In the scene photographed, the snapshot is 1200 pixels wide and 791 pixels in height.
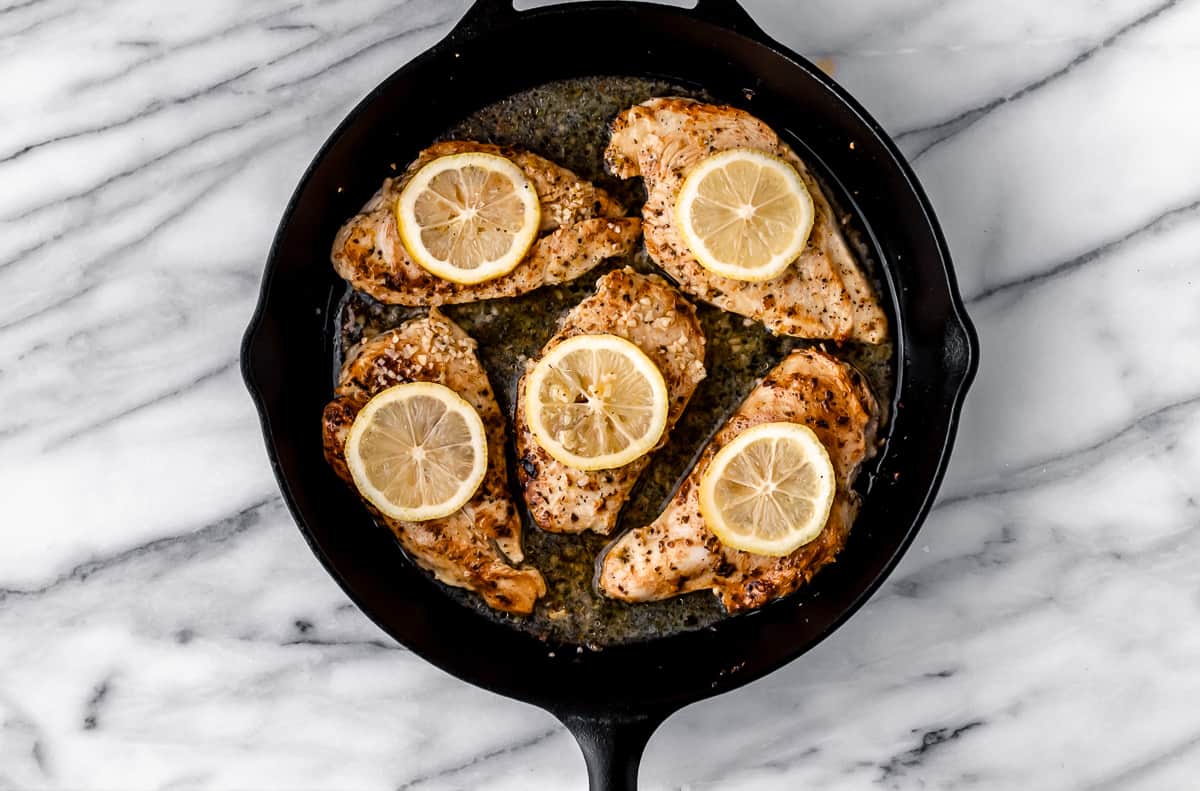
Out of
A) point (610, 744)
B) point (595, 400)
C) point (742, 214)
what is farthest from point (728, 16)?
point (610, 744)

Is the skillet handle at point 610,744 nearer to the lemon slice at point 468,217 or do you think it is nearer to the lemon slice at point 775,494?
the lemon slice at point 775,494

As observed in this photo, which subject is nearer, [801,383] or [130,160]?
[801,383]

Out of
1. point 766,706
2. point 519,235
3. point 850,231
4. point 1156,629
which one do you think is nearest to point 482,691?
point 766,706

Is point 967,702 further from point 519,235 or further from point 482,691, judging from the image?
point 519,235

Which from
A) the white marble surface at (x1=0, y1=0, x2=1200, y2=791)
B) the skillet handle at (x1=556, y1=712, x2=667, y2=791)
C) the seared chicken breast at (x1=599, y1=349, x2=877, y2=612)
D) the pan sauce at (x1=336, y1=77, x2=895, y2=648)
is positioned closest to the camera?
the skillet handle at (x1=556, y1=712, x2=667, y2=791)

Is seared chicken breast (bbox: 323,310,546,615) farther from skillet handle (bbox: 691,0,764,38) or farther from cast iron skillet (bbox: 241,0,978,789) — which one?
skillet handle (bbox: 691,0,764,38)

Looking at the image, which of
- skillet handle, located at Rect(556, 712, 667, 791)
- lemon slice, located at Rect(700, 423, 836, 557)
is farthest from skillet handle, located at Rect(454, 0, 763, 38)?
skillet handle, located at Rect(556, 712, 667, 791)
